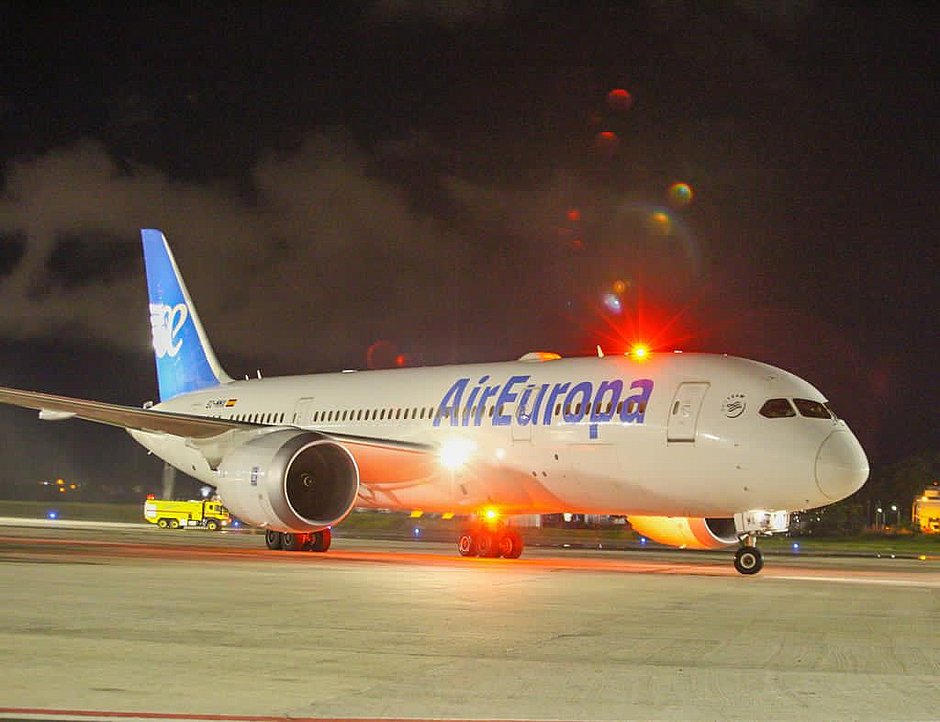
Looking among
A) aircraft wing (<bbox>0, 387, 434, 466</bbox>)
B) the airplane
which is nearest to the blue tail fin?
the airplane

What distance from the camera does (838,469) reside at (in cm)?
2156

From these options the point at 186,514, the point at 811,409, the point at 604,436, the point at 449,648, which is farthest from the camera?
the point at 186,514

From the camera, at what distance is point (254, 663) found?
9359 millimetres

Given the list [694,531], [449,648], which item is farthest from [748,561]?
[449,648]

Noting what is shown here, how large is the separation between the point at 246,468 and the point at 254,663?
16.1 meters

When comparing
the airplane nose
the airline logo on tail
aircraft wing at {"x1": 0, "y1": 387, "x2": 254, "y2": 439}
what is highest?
the airline logo on tail

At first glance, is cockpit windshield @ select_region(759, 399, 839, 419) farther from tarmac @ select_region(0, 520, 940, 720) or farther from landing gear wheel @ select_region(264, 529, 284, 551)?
landing gear wheel @ select_region(264, 529, 284, 551)

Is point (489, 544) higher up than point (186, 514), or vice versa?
point (186, 514)

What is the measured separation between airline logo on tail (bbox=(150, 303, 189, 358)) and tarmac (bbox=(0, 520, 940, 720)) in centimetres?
1940

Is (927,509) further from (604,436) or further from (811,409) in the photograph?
(811,409)

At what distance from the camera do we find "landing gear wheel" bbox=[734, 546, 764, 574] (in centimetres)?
2267

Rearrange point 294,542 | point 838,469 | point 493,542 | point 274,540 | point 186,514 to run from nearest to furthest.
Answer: point 838,469
point 493,542
point 294,542
point 274,540
point 186,514

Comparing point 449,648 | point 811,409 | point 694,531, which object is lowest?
point 449,648

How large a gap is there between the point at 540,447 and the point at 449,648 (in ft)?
49.2
